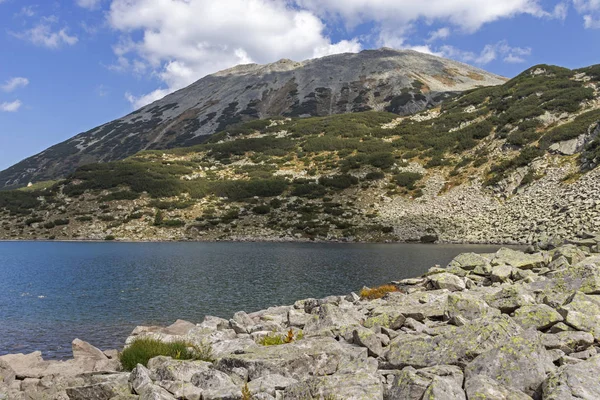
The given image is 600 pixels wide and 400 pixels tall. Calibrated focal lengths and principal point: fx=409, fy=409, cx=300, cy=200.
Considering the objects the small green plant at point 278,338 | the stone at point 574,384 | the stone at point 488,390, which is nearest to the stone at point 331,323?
the small green plant at point 278,338

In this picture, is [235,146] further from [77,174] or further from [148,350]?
[148,350]

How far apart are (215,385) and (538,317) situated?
8270 millimetres

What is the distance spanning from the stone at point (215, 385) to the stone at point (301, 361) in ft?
2.47

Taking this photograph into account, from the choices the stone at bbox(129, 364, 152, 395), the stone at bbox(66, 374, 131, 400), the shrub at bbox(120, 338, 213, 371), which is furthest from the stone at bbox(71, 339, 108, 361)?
the stone at bbox(129, 364, 152, 395)

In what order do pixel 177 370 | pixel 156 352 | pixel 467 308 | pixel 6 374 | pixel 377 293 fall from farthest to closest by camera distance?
pixel 377 293 < pixel 467 308 < pixel 156 352 < pixel 6 374 < pixel 177 370

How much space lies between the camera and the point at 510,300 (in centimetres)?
1301

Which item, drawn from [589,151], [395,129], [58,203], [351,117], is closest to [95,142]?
[58,203]

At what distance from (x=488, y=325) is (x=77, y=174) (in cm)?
10903

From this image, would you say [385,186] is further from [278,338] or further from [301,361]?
[301,361]

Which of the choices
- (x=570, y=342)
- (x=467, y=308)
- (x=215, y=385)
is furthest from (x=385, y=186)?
(x=215, y=385)

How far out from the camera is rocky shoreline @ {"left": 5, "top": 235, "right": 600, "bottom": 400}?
22.6ft

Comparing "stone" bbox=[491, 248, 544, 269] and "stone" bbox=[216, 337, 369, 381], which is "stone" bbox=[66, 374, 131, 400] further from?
"stone" bbox=[491, 248, 544, 269]

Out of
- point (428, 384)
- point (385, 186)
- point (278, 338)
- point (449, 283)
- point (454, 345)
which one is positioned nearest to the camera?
point (428, 384)

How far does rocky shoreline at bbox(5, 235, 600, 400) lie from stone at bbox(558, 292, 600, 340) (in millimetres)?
32
